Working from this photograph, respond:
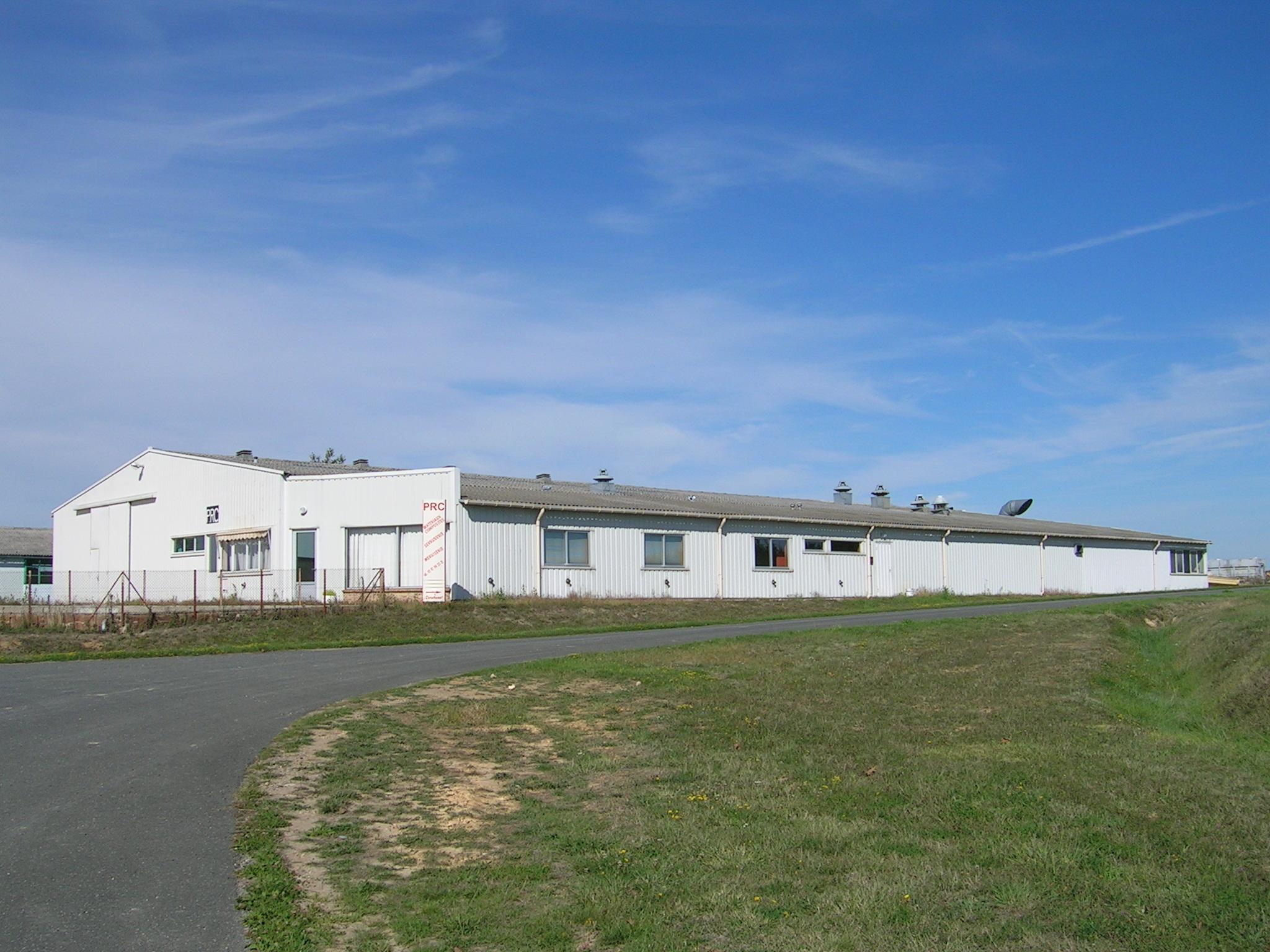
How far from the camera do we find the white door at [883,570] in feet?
135

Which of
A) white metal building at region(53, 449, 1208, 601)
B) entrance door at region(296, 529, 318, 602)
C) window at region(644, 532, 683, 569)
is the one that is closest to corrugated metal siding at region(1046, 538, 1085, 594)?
white metal building at region(53, 449, 1208, 601)

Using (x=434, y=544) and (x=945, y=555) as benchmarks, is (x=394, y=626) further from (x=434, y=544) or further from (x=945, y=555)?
(x=945, y=555)

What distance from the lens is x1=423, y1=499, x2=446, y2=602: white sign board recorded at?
1184 inches

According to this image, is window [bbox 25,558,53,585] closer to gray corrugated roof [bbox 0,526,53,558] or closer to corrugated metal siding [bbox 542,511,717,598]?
gray corrugated roof [bbox 0,526,53,558]

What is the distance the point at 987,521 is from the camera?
171 feet

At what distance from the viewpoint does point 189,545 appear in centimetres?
3775

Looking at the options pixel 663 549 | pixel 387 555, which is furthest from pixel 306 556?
pixel 663 549

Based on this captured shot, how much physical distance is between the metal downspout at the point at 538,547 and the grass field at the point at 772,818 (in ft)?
56.2

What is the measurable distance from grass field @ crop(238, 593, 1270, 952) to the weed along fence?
49.1 ft

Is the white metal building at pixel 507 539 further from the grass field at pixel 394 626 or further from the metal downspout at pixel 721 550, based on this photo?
the grass field at pixel 394 626

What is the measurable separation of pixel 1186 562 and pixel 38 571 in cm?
5531

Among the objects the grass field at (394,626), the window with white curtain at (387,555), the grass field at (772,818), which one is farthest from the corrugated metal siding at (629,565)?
the grass field at (772,818)

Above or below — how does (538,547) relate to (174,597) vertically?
above

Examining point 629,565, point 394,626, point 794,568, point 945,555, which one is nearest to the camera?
point 394,626
